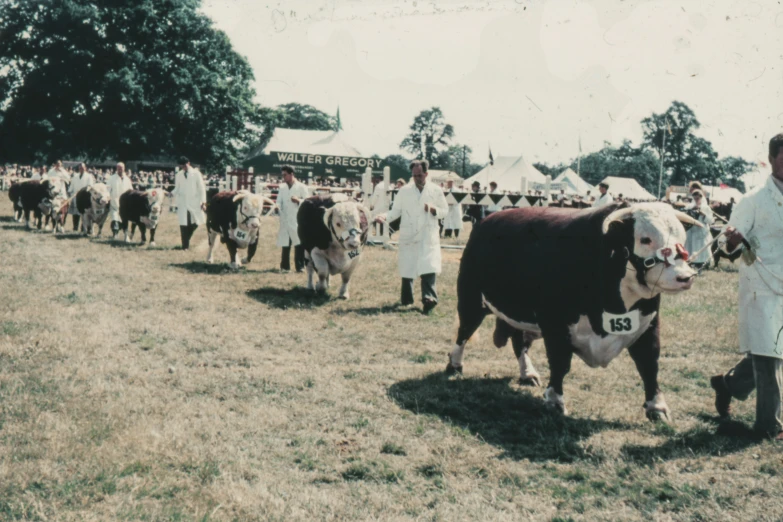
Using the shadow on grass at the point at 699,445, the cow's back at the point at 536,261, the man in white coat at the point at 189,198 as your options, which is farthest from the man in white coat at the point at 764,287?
the man in white coat at the point at 189,198

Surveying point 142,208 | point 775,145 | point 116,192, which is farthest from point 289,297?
point 116,192

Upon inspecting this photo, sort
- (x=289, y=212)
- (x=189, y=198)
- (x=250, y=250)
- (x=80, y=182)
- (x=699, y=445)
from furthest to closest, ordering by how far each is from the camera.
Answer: (x=80, y=182)
(x=189, y=198)
(x=250, y=250)
(x=289, y=212)
(x=699, y=445)

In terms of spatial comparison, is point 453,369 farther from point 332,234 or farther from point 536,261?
point 332,234

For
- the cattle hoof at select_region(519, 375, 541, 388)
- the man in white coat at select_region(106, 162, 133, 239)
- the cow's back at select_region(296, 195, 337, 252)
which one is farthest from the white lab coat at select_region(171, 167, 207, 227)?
the cattle hoof at select_region(519, 375, 541, 388)

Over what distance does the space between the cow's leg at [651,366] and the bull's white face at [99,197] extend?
17.1m

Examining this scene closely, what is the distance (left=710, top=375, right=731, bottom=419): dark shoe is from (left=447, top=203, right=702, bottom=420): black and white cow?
466 millimetres

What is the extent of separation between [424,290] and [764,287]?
18.2 ft

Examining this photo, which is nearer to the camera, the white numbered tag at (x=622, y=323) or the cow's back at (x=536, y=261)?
the white numbered tag at (x=622, y=323)

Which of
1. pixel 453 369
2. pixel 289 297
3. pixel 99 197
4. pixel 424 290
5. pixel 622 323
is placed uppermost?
pixel 99 197

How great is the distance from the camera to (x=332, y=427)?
16.6 ft

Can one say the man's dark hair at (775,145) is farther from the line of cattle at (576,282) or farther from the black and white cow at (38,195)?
the black and white cow at (38,195)

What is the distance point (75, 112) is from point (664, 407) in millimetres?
46755

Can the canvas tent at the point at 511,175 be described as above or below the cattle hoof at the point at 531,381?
above

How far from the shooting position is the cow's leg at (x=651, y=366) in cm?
541
